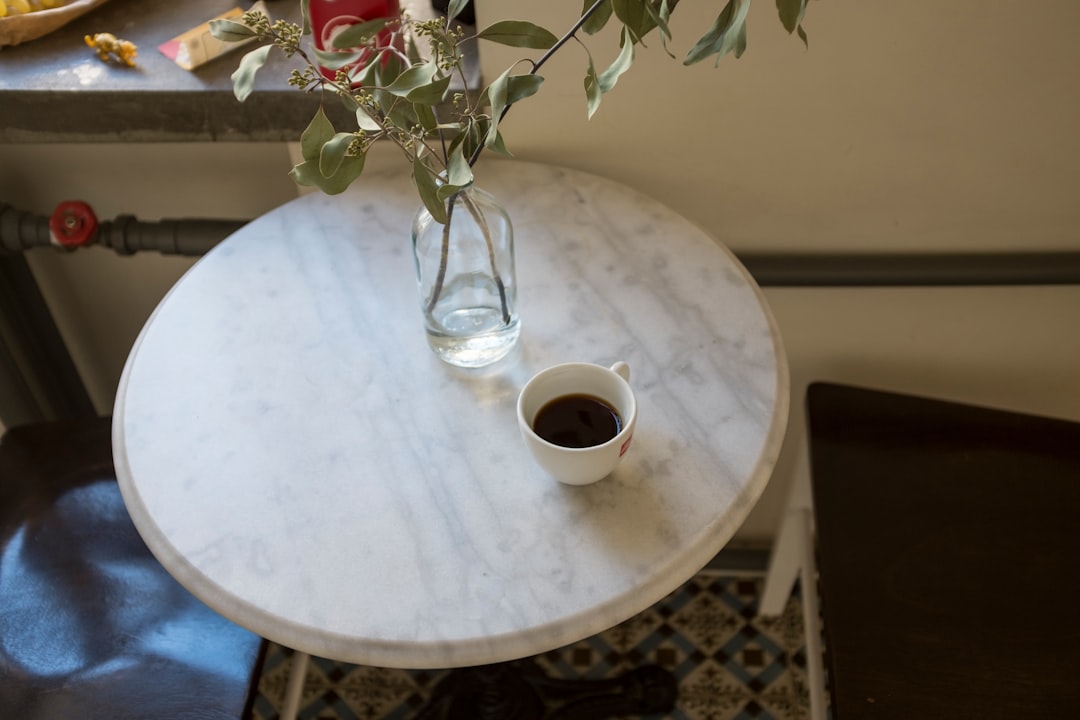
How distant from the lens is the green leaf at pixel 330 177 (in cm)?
62

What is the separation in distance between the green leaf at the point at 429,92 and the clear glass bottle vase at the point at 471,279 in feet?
0.50

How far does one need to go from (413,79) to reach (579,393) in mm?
292

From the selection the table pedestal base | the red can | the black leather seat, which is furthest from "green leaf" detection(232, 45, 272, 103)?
the table pedestal base

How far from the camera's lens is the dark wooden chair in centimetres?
89

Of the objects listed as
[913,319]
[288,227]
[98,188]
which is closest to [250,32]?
[288,227]

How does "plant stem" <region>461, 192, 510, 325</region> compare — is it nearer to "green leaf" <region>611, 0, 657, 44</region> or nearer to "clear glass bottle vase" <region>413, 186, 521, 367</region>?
"clear glass bottle vase" <region>413, 186, 521, 367</region>

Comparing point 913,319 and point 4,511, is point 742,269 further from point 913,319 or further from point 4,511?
point 4,511

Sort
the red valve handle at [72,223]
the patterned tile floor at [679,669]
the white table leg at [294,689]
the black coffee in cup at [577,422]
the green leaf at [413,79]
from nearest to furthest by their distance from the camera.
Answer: the green leaf at [413,79] < the black coffee in cup at [577,422] < the white table leg at [294,689] < the red valve handle at [72,223] < the patterned tile floor at [679,669]

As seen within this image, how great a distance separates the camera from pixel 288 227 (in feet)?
3.20

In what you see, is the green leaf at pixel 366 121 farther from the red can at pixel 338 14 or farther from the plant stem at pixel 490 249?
the red can at pixel 338 14

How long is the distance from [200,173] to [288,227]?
398 millimetres

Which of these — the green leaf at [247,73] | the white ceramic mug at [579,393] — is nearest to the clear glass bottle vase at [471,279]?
the white ceramic mug at [579,393]

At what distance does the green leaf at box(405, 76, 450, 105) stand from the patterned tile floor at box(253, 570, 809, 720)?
3.36 feet

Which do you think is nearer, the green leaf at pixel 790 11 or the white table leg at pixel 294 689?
the green leaf at pixel 790 11
